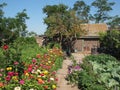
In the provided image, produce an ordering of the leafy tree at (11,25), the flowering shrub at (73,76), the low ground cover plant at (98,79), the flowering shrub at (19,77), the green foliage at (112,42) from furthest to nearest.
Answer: the leafy tree at (11,25)
the green foliage at (112,42)
the flowering shrub at (73,76)
the low ground cover plant at (98,79)
the flowering shrub at (19,77)

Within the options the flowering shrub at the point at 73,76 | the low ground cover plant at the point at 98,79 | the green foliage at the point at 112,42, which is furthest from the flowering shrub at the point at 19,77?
the green foliage at the point at 112,42

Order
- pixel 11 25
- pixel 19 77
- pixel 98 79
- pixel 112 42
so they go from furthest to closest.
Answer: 1. pixel 11 25
2. pixel 112 42
3. pixel 98 79
4. pixel 19 77

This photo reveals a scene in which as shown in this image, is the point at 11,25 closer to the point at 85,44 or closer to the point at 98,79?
the point at 85,44

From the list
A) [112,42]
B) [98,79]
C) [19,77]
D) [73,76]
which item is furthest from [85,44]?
[19,77]

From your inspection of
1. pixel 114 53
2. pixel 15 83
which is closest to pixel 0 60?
pixel 15 83

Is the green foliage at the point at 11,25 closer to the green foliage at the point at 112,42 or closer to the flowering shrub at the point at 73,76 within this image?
the green foliage at the point at 112,42

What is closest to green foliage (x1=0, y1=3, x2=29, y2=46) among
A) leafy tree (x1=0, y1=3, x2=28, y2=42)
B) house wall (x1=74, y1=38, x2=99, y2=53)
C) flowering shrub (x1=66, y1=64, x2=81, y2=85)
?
leafy tree (x1=0, y1=3, x2=28, y2=42)

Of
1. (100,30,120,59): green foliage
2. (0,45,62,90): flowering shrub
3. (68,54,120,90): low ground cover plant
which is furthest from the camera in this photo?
(100,30,120,59): green foliage

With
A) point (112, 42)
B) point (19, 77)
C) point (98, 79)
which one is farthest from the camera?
point (112, 42)

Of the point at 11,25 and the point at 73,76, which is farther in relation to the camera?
the point at 11,25

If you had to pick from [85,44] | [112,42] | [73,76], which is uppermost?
[112,42]

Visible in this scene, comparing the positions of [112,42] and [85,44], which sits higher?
[112,42]

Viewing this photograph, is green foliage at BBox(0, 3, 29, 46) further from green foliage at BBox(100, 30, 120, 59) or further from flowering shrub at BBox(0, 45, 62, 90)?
flowering shrub at BBox(0, 45, 62, 90)

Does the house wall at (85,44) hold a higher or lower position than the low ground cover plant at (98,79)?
lower
